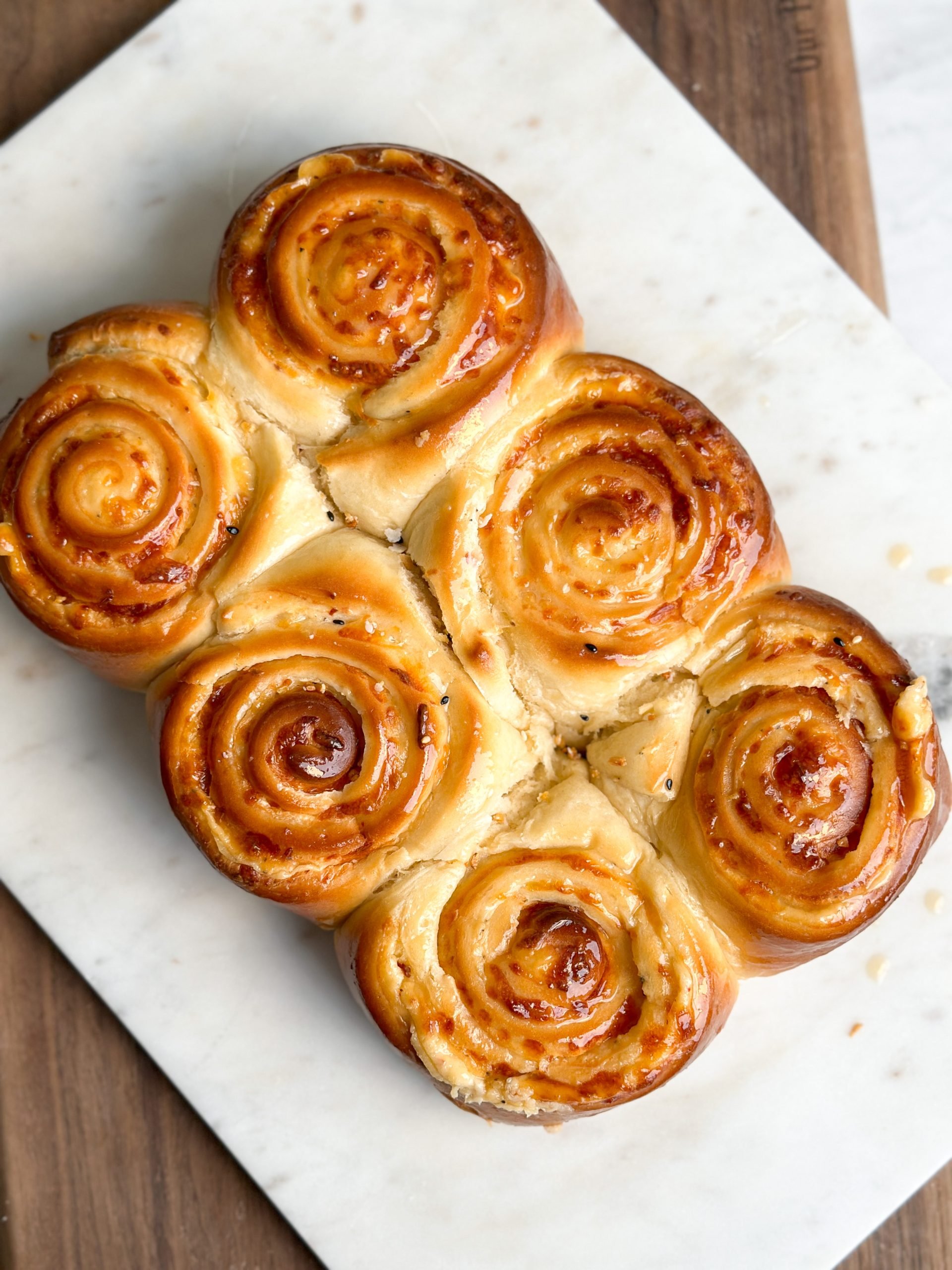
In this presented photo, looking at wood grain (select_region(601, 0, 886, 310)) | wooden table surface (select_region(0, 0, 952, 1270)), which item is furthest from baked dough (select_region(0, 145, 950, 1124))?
wood grain (select_region(601, 0, 886, 310))

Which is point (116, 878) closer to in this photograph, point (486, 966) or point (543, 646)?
point (486, 966)

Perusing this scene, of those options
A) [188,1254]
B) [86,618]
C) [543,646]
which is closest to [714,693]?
[543,646]

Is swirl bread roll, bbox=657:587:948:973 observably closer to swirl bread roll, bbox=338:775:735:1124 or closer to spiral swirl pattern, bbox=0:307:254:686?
swirl bread roll, bbox=338:775:735:1124

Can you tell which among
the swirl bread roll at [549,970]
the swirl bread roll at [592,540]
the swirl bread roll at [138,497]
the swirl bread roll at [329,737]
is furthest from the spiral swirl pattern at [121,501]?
the swirl bread roll at [549,970]

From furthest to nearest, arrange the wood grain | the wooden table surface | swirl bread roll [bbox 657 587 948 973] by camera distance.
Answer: the wood grain → the wooden table surface → swirl bread roll [bbox 657 587 948 973]

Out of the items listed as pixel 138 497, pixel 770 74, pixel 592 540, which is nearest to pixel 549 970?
pixel 592 540

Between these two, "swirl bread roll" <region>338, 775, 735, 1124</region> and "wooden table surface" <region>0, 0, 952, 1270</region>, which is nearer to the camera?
"swirl bread roll" <region>338, 775, 735, 1124</region>

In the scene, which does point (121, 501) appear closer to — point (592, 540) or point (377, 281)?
point (377, 281)
